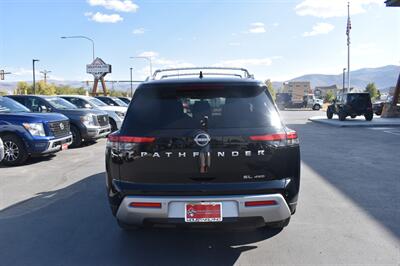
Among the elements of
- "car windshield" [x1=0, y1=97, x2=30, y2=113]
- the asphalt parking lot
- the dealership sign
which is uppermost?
the dealership sign

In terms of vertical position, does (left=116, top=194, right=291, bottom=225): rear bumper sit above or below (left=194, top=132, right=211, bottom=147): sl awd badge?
below

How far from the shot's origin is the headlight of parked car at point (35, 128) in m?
9.31

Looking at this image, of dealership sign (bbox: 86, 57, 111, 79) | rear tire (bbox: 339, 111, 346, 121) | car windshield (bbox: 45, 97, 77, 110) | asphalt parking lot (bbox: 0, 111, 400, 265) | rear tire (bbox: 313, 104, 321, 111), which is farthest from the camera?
rear tire (bbox: 313, 104, 321, 111)

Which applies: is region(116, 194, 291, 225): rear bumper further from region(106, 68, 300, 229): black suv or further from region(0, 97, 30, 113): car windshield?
region(0, 97, 30, 113): car windshield

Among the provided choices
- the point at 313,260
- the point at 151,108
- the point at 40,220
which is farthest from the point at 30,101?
the point at 313,260

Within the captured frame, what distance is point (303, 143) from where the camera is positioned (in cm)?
1407

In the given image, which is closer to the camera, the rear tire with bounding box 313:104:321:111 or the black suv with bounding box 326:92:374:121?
the black suv with bounding box 326:92:374:121

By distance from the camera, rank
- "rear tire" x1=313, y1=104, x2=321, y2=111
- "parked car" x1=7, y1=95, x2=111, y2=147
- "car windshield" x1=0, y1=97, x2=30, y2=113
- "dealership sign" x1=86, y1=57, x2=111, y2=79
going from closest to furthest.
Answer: "car windshield" x1=0, y1=97, x2=30, y2=113 < "parked car" x1=7, y1=95, x2=111, y2=147 < "dealership sign" x1=86, y1=57, x2=111, y2=79 < "rear tire" x1=313, y1=104, x2=321, y2=111

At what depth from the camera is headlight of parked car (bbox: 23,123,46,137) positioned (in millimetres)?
9312

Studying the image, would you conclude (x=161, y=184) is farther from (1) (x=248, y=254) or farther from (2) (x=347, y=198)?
(2) (x=347, y=198)

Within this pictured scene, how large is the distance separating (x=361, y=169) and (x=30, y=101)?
990 centimetres

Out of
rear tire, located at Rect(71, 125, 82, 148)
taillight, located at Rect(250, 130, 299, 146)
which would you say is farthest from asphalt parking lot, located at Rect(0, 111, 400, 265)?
rear tire, located at Rect(71, 125, 82, 148)

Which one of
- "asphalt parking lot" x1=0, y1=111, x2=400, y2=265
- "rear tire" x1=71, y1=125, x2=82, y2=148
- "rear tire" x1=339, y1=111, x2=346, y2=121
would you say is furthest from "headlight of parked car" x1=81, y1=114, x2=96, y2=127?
"rear tire" x1=339, y1=111, x2=346, y2=121

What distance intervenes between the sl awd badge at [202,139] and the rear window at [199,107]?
110 mm
